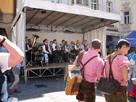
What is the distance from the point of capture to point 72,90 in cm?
266

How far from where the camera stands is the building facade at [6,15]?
36.9 feet

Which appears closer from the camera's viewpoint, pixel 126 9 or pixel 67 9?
pixel 67 9

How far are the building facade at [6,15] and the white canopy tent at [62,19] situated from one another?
5.75 feet

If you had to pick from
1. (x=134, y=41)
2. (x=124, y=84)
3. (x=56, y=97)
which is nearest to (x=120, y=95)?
(x=124, y=84)

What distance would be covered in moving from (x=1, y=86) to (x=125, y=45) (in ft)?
6.71

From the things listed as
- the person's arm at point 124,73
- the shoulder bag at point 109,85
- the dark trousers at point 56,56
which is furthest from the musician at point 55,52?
the person's arm at point 124,73

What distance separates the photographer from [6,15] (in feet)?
37.6

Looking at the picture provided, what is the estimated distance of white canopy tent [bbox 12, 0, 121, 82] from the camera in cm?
667

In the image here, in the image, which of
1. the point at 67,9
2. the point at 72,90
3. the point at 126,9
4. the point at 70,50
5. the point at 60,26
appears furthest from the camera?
the point at 126,9

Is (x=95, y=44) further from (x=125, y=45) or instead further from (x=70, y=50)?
(x=70, y=50)

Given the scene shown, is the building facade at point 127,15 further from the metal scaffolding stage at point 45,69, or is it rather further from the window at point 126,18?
the metal scaffolding stage at point 45,69

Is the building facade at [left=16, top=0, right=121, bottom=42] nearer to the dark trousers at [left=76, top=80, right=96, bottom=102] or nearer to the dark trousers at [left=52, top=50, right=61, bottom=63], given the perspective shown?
the dark trousers at [left=52, top=50, right=61, bottom=63]

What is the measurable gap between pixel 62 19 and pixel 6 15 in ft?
16.9

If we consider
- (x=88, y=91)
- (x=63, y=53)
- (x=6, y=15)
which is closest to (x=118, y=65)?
(x=88, y=91)
